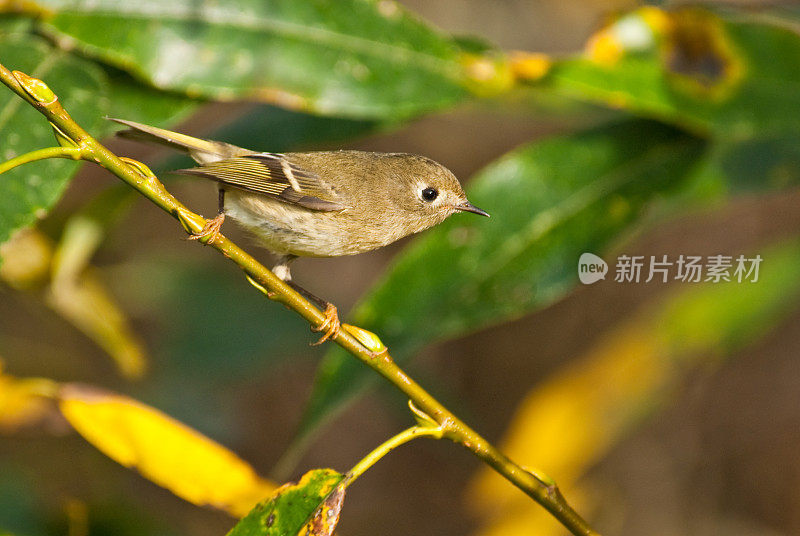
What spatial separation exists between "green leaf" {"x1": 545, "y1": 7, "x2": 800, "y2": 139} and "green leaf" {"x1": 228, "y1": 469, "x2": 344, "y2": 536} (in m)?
1.10

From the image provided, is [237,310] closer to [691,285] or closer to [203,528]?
[203,528]

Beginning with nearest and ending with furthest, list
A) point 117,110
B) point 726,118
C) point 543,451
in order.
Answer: point 117,110 → point 726,118 → point 543,451

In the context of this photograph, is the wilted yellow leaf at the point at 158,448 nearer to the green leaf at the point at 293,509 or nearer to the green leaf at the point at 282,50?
the green leaf at the point at 293,509

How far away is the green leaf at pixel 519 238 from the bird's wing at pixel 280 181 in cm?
36

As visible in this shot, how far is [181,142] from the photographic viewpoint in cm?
137

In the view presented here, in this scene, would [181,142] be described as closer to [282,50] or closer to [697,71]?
[282,50]

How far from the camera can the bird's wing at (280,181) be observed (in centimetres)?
147

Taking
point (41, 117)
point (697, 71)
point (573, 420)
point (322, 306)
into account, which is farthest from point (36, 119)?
point (573, 420)

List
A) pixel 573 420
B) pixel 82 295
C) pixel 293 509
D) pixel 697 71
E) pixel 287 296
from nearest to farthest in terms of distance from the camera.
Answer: pixel 287 296
pixel 293 509
pixel 82 295
pixel 697 71
pixel 573 420

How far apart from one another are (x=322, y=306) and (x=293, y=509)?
0.44 meters

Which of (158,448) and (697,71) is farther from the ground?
(697,71)

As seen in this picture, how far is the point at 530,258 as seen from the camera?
196 cm

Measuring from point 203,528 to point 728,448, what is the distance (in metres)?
2.71

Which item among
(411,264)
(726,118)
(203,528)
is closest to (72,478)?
(203,528)
